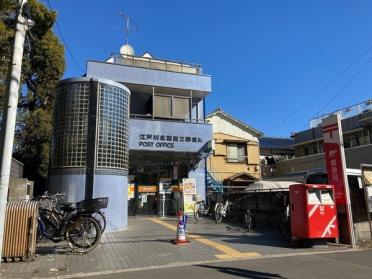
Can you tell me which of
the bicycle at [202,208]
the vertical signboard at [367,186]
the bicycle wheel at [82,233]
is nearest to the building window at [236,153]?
the bicycle at [202,208]

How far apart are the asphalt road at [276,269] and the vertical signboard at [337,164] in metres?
2.28

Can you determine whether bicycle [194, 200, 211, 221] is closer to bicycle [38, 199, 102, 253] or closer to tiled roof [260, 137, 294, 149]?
bicycle [38, 199, 102, 253]

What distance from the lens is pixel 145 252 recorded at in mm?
10297

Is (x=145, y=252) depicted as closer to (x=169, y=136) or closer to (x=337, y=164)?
(x=337, y=164)

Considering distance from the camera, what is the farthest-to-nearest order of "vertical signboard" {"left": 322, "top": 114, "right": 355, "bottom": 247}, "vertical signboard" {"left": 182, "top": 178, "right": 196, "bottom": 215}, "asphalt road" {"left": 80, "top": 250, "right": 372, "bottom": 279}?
"vertical signboard" {"left": 182, "top": 178, "right": 196, "bottom": 215} < "vertical signboard" {"left": 322, "top": 114, "right": 355, "bottom": 247} < "asphalt road" {"left": 80, "top": 250, "right": 372, "bottom": 279}

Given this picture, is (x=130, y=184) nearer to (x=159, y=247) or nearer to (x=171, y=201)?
(x=171, y=201)

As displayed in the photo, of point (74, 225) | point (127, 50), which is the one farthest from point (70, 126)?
point (127, 50)

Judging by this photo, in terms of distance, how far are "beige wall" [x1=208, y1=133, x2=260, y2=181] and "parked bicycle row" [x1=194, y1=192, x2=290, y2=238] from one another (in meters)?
7.95

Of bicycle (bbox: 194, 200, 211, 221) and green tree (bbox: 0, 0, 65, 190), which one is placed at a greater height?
green tree (bbox: 0, 0, 65, 190)

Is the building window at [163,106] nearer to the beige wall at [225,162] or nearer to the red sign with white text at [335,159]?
the beige wall at [225,162]

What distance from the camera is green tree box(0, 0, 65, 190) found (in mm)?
21781

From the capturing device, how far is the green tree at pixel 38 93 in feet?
71.5

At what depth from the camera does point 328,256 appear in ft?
31.4

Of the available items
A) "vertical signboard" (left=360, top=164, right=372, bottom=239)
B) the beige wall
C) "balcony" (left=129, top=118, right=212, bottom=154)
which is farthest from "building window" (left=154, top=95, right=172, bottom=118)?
"vertical signboard" (left=360, top=164, right=372, bottom=239)
